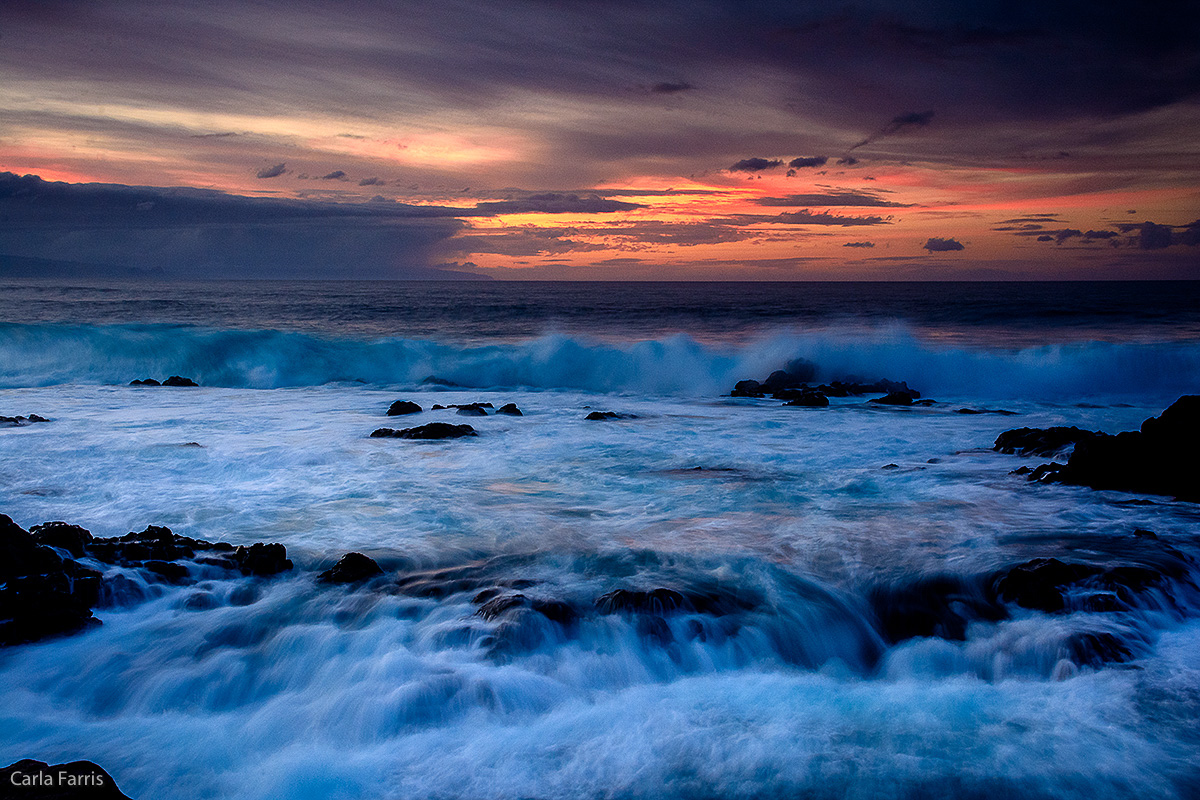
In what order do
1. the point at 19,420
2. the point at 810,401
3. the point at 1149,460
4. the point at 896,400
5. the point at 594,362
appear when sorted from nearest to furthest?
the point at 1149,460
the point at 19,420
the point at 810,401
the point at 896,400
the point at 594,362

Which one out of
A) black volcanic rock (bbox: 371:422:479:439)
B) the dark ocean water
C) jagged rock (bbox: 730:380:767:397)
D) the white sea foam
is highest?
the dark ocean water

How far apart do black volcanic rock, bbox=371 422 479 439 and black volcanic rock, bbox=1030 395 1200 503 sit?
27.4 ft

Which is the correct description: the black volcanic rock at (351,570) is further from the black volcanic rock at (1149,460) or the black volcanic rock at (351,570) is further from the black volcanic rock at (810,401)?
the black volcanic rock at (810,401)

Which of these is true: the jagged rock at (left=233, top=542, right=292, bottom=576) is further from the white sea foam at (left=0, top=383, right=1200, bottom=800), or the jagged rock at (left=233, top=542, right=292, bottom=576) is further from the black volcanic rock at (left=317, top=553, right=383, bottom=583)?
the black volcanic rock at (left=317, top=553, right=383, bottom=583)

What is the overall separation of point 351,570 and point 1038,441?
32.3ft

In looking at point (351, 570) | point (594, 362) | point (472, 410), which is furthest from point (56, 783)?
point (594, 362)

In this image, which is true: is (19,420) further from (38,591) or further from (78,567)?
(38,591)

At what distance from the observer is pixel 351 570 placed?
5961 mm

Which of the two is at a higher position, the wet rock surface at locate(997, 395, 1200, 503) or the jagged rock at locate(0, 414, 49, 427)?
the wet rock surface at locate(997, 395, 1200, 503)

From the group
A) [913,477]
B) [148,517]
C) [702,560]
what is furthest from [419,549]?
[913,477]

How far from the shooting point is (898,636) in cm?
541

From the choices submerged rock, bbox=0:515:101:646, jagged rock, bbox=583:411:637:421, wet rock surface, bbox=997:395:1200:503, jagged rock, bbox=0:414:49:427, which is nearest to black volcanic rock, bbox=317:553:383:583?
submerged rock, bbox=0:515:101:646

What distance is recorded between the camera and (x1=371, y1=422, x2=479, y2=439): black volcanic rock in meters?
11.8

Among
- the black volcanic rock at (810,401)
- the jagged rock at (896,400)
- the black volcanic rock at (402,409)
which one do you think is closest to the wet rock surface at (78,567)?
the black volcanic rock at (402,409)
